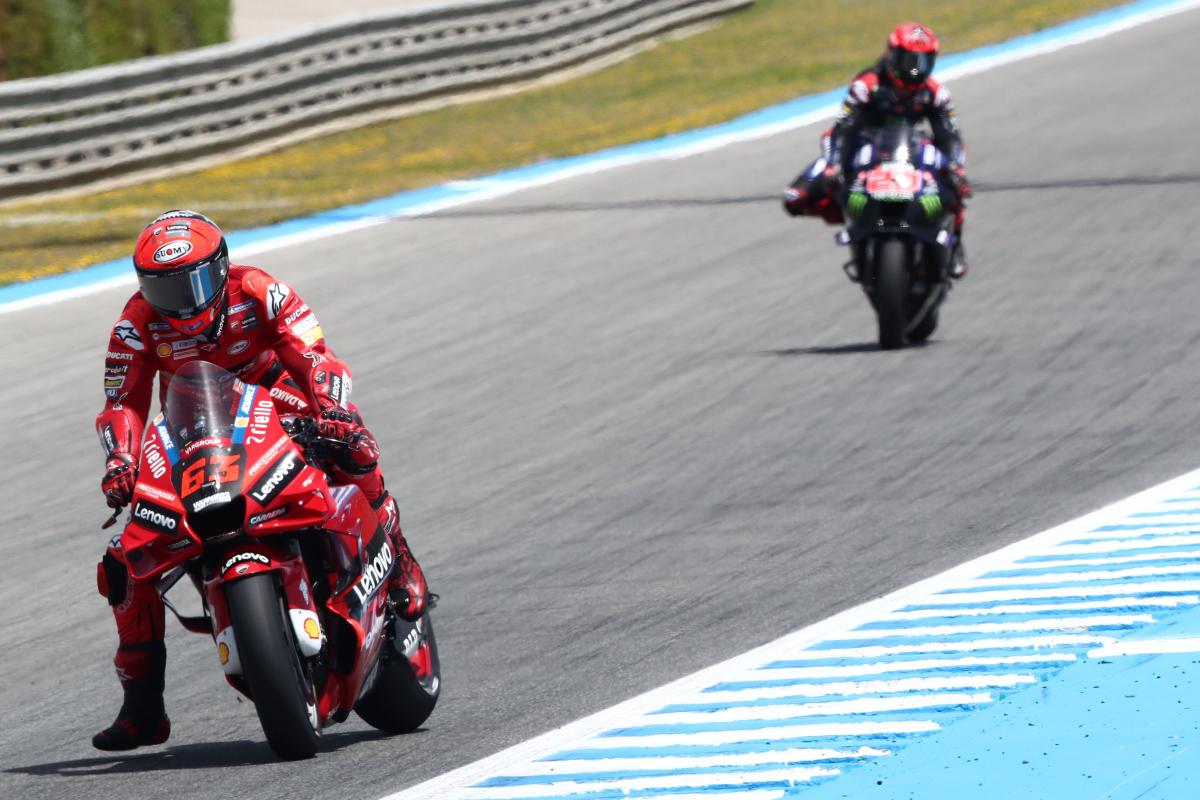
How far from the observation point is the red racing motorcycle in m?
5.55

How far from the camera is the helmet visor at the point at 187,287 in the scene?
588 centimetres

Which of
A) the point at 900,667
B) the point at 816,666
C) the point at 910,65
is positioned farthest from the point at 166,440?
the point at 910,65

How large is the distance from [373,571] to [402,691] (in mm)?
462

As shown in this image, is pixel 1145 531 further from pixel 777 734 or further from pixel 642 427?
pixel 642 427

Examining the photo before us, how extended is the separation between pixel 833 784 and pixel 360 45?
18.2 meters

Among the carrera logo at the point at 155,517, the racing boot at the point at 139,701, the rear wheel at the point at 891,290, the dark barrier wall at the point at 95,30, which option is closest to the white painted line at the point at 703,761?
the carrera logo at the point at 155,517

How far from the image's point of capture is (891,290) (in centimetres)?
1241

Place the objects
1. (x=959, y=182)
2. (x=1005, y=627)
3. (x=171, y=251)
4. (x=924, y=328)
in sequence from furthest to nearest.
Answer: (x=924, y=328)
(x=959, y=182)
(x=1005, y=627)
(x=171, y=251)

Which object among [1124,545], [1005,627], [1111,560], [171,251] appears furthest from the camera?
[1124,545]

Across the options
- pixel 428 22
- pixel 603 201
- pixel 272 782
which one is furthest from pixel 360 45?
pixel 272 782

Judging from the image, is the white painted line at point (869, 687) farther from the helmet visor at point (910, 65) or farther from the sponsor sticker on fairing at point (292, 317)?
the helmet visor at point (910, 65)

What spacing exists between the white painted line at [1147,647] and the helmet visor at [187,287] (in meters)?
2.89

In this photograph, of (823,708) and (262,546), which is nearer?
(262,546)

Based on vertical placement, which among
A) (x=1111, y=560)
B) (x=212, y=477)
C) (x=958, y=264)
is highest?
(x=212, y=477)
